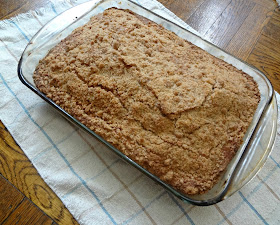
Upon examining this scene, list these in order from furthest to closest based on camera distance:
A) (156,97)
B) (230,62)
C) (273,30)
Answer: (273,30)
(230,62)
(156,97)

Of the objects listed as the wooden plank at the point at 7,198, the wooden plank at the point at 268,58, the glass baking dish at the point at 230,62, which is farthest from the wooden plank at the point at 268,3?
the wooden plank at the point at 7,198

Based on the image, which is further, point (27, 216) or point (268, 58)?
point (268, 58)

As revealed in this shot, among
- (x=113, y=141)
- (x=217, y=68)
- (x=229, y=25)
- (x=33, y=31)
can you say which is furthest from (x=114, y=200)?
(x=229, y=25)

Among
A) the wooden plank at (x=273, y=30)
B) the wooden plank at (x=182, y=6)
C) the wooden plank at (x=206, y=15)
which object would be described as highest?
the wooden plank at (x=182, y=6)

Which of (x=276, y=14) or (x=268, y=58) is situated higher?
(x=276, y=14)

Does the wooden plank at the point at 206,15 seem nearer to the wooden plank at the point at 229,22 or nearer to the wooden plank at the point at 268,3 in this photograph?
the wooden plank at the point at 229,22

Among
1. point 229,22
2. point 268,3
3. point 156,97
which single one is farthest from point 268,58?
point 156,97

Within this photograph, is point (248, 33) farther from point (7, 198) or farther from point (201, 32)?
point (7, 198)
